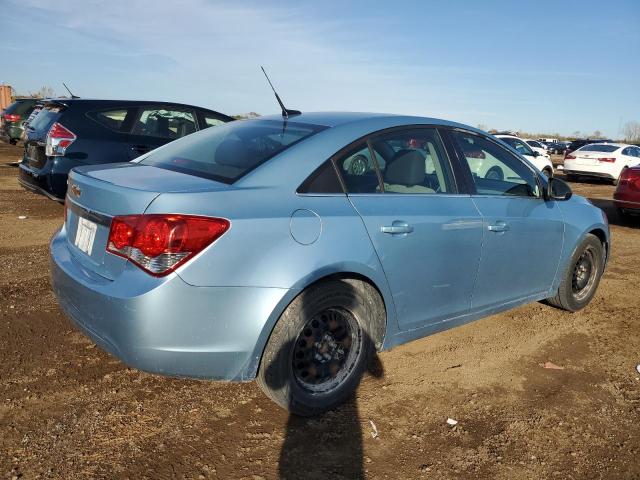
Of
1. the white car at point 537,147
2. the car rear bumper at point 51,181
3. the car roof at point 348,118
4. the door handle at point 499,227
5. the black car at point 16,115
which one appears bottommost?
the black car at point 16,115

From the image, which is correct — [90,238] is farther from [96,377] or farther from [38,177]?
[38,177]

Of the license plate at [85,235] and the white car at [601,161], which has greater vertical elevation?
the white car at [601,161]

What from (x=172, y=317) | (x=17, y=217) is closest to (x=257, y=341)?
(x=172, y=317)

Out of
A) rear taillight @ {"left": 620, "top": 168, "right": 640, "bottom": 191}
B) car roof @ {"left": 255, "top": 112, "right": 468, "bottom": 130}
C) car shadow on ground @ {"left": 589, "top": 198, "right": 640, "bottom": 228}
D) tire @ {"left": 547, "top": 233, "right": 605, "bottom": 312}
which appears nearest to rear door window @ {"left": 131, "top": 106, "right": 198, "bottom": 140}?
car roof @ {"left": 255, "top": 112, "right": 468, "bottom": 130}

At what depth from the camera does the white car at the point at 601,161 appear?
59.2ft

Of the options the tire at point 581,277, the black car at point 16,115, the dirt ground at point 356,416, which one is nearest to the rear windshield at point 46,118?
the dirt ground at point 356,416

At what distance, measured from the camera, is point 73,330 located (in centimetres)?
385

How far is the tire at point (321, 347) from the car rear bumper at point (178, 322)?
0.41 feet

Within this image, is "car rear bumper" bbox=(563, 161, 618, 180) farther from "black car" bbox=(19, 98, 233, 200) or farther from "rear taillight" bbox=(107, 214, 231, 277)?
"rear taillight" bbox=(107, 214, 231, 277)

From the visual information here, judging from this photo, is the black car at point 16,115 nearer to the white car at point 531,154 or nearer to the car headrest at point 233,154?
the white car at point 531,154

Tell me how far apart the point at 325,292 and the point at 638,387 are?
7.31 feet

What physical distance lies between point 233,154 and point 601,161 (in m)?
18.2

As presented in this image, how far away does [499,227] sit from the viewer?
3.60 m

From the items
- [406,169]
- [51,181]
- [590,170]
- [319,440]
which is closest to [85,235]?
[319,440]
